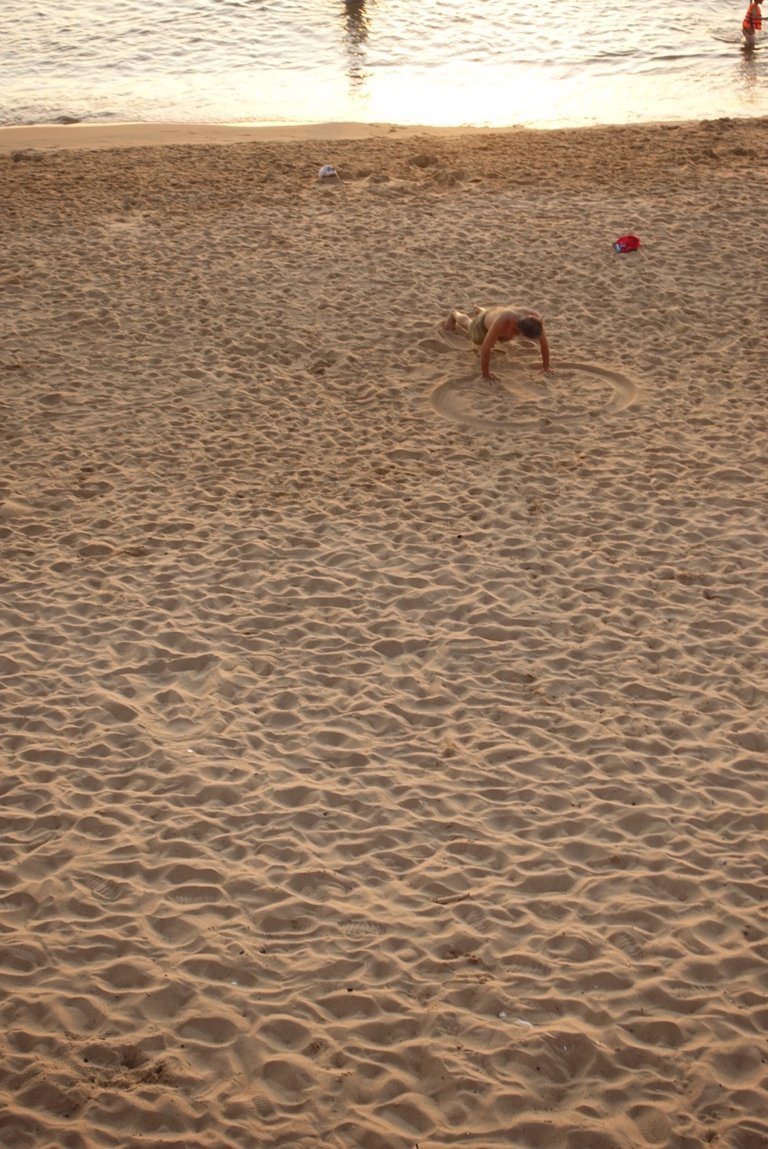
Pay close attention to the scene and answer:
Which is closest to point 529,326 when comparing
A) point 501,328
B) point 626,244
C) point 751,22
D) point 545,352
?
point 501,328

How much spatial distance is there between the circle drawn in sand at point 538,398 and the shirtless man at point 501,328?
18 cm

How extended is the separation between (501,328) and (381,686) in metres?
3.71

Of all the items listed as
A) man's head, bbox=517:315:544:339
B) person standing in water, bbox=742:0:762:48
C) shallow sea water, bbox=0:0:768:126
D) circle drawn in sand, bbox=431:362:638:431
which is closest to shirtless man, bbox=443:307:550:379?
man's head, bbox=517:315:544:339

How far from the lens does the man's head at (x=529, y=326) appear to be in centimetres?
888

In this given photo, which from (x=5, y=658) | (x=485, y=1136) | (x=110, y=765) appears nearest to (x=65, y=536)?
(x=5, y=658)

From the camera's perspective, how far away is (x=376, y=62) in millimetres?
20297

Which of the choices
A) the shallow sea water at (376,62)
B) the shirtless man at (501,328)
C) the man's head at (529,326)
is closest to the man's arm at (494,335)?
the shirtless man at (501,328)

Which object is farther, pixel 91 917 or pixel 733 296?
pixel 733 296

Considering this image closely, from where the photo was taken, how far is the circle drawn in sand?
8.97 metres

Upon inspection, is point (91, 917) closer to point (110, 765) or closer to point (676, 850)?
point (110, 765)

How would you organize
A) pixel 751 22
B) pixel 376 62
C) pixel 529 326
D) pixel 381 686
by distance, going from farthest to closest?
pixel 751 22 < pixel 376 62 < pixel 529 326 < pixel 381 686

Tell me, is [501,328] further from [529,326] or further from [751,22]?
[751,22]

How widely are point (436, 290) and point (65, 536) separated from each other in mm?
4450

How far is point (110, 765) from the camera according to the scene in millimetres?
5855
